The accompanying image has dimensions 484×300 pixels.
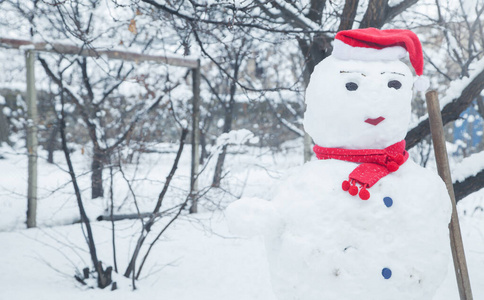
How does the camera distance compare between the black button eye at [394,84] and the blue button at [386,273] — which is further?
the black button eye at [394,84]

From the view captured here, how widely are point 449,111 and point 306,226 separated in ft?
6.82

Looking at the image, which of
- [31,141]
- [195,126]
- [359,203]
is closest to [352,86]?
[359,203]

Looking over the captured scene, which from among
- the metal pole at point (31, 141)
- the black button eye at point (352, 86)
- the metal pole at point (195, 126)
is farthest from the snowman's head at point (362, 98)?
the metal pole at point (31, 141)

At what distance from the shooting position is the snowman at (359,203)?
1.75 meters

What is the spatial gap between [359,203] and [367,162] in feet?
0.73

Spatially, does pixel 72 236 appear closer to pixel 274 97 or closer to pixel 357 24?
pixel 357 24

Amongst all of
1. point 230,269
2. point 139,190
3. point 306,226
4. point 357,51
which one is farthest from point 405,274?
point 139,190

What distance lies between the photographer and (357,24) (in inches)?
147

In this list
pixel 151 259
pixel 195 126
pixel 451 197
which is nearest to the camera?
pixel 451 197

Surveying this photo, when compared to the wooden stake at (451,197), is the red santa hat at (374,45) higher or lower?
higher

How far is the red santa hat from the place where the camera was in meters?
1.91

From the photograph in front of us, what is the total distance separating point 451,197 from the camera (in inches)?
90.4

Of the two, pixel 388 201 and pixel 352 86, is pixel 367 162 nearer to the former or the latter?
pixel 388 201

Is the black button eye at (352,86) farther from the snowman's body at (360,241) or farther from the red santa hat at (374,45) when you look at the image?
the snowman's body at (360,241)
